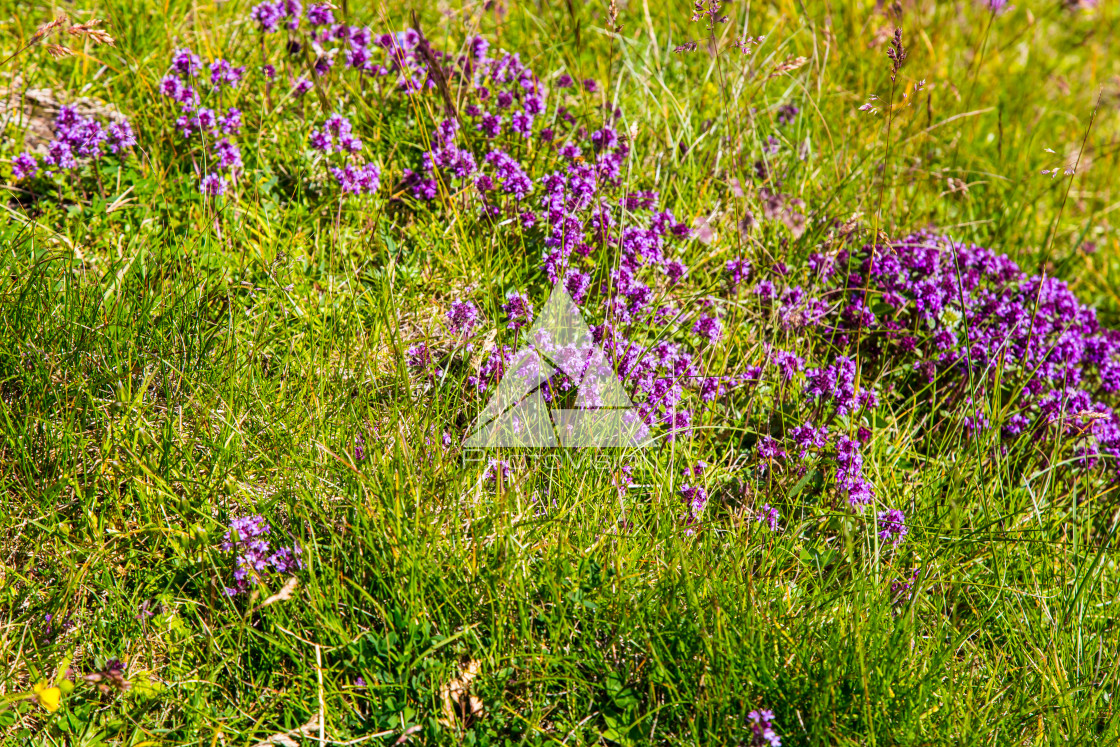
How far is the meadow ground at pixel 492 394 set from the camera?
7.51 ft

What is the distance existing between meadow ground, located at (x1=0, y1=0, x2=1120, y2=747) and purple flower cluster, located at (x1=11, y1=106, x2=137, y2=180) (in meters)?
0.01

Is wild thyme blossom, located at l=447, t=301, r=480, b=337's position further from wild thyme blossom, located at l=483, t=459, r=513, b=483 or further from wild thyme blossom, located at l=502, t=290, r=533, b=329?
wild thyme blossom, located at l=483, t=459, r=513, b=483

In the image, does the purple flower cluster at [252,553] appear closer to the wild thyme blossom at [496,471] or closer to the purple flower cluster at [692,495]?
the wild thyme blossom at [496,471]

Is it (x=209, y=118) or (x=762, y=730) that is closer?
(x=762, y=730)

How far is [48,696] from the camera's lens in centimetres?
199

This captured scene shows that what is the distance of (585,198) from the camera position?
3469mm

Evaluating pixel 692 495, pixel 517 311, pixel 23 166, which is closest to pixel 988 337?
pixel 692 495

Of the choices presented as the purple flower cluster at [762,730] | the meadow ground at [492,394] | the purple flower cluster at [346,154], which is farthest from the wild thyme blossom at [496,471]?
the purple flower cluster at [346,154]

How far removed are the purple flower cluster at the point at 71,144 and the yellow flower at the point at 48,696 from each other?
2140mm

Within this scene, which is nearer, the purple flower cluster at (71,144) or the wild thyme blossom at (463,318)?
the wild thyme blossom at (463,318)

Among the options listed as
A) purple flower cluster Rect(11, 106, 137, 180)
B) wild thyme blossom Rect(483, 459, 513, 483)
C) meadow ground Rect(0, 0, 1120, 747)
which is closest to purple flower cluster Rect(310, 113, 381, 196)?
meadow ground Rect(0, 0, 1120, 747)

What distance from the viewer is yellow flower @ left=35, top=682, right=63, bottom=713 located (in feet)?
6.49

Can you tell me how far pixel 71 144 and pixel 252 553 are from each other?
6.67 ft

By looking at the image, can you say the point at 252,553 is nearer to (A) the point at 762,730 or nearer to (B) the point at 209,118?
(A) the point at 762,730
